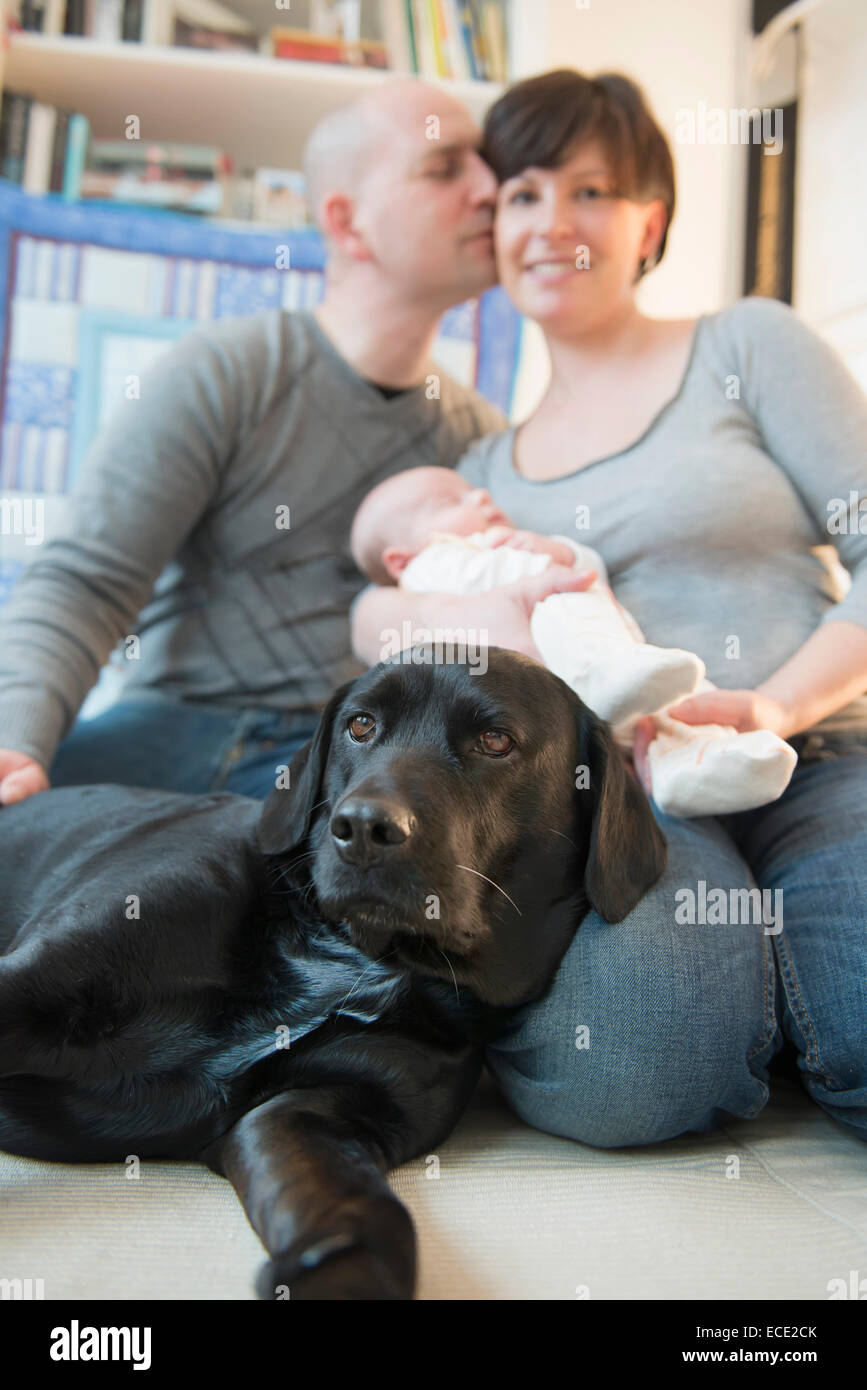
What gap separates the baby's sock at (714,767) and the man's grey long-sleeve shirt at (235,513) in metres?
0.78

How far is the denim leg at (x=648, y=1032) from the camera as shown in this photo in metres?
1.07

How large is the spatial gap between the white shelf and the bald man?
915 mm

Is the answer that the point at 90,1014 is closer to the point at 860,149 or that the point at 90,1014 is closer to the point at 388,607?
the point at 388,607

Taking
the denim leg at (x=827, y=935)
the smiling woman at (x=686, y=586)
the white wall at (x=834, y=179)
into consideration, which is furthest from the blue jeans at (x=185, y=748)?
the white wall at (x=834, y=179)

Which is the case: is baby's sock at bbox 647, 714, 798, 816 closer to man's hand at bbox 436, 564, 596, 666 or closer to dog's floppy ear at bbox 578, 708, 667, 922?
dog's floppy ear at bbox 578, 708, 667, 922

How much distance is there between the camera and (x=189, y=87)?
2.71 meters

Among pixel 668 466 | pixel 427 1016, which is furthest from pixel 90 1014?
pixel 668 466

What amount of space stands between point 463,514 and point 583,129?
643 mm

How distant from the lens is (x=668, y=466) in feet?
4.84

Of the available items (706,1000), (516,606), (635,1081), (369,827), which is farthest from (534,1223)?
(516,606)

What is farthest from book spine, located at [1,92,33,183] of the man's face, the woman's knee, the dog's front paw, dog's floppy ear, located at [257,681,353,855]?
the dog's front paw

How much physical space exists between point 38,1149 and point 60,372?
1.84m

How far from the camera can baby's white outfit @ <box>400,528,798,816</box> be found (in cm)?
109
